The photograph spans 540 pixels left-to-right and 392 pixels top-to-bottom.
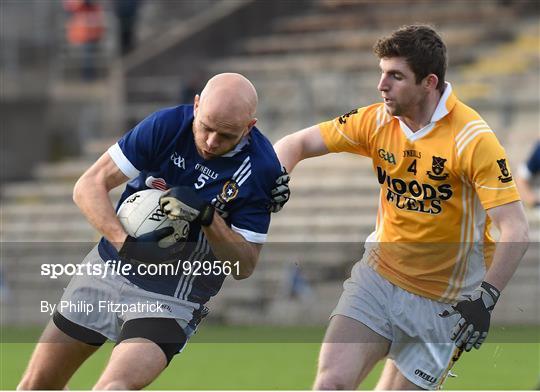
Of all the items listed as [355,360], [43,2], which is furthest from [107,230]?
[43,2]

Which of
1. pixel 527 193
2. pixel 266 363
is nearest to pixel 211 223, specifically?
pixel 527 193

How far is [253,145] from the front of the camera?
21.3ft

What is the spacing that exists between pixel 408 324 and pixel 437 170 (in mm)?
799

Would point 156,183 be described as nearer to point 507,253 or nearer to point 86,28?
point 507,253

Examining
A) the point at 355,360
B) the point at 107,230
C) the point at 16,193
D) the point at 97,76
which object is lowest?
the point at 16,193

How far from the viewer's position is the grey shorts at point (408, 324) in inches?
268

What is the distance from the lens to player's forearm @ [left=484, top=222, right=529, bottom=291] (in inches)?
250

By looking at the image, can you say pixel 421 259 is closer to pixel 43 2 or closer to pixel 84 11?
pixel 84 11

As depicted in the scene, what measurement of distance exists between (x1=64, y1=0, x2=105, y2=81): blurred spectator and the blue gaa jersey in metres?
13.5

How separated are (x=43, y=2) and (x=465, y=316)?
50.5ft

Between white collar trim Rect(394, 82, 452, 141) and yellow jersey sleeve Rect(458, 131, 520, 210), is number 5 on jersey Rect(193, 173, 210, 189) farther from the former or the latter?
yellow jersey sleeve Rect(458, 131, 520, 210)

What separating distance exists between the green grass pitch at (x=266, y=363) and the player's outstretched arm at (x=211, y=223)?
194 cm

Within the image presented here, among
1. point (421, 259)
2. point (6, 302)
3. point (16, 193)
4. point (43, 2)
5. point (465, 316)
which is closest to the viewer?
point (465, 316)

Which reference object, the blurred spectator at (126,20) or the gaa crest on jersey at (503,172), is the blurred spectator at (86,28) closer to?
the blurred spectator at (126,20)
